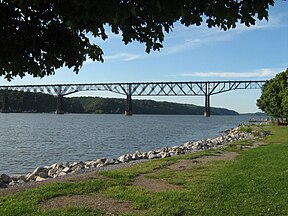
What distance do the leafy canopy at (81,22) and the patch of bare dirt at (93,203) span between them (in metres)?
4.29

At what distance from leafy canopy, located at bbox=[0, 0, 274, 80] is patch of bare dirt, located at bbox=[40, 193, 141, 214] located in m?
4.29

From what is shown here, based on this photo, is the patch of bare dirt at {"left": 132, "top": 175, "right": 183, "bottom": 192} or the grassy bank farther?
the patch of bare dirt at {"left": 132, "top": 175, "right": 183, "bottom": 192}

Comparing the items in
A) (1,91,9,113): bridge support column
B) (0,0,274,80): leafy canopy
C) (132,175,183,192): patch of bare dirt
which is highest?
(1,91,9,113): bridge support column

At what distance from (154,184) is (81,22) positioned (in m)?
8.56

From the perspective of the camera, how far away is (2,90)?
176 m

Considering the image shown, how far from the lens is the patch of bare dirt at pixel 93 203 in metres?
8.30

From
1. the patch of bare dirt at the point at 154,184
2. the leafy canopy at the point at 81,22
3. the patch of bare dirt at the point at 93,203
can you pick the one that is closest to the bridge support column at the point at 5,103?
the patch of bare dirt at the point at 154,184

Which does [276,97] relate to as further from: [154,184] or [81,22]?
[81,22]

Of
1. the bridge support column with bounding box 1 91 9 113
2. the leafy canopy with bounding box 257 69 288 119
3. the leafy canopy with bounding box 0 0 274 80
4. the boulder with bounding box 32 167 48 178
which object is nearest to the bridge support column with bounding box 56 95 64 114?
the bridge support column with bounding box 1 91 9 113

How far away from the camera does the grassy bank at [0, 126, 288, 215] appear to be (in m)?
8.15

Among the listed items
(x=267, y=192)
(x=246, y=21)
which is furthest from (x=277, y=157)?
(x=246, y=21)

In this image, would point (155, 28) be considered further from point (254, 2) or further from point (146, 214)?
point (146, 214)

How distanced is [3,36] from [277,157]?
1567 centimetres

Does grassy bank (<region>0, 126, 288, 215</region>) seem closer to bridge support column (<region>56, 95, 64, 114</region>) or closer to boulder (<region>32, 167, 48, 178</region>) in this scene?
boulder (<region>32, 167, 48, 178</region>)
